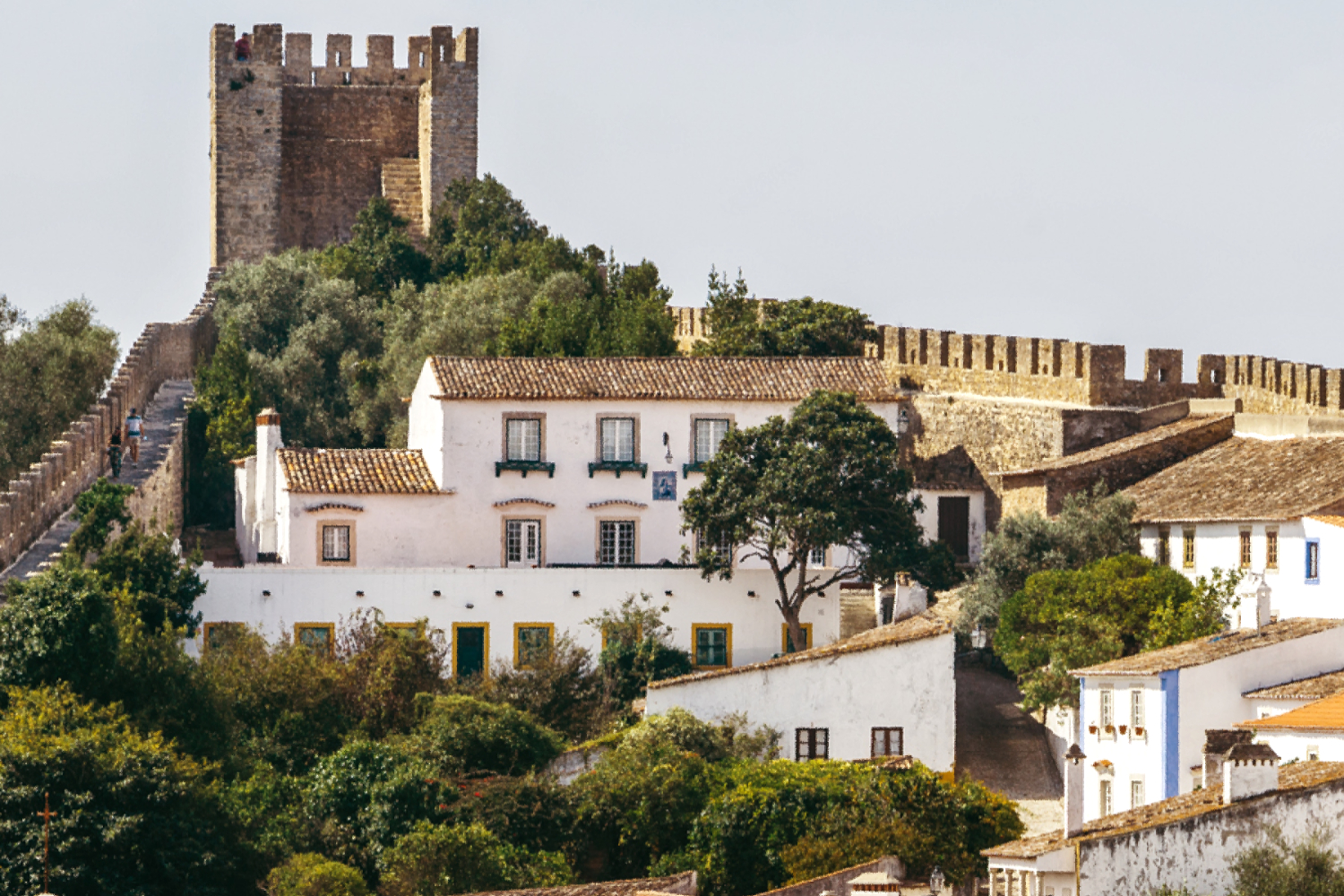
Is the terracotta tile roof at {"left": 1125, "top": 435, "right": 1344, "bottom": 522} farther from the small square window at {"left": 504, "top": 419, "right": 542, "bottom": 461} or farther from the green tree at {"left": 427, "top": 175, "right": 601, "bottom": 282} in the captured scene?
the green tree at {"left": 427, "top": 175, "right": 601, "bottom": 282}

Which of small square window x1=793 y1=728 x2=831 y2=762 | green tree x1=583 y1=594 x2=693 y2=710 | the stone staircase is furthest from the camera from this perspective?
the stone staircase

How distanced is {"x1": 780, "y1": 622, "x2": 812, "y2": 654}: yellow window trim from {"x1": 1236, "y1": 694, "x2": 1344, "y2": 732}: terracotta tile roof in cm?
891

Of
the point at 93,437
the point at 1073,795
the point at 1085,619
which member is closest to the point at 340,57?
the point at 93,437

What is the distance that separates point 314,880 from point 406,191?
3605 centimetres

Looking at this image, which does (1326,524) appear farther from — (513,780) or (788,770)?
(513,780)

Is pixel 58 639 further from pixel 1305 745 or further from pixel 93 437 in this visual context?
pixel 1305 745

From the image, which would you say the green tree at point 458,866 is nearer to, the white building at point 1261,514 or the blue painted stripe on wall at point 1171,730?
the blue painted stripe on wall at point 1171,730

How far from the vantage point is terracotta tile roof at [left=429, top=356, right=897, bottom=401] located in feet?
150

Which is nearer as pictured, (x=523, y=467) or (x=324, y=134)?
(x=523, y=467)

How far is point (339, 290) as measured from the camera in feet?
195

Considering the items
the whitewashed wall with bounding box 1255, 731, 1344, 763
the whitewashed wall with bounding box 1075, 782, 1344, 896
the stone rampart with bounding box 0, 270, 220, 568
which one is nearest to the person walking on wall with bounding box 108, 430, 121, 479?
the stone rampart with bounding box 0, 270, 220, 568

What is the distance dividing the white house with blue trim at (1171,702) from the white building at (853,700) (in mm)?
1753

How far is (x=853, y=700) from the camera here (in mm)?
38812

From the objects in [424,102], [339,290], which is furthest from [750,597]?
[424,102]
